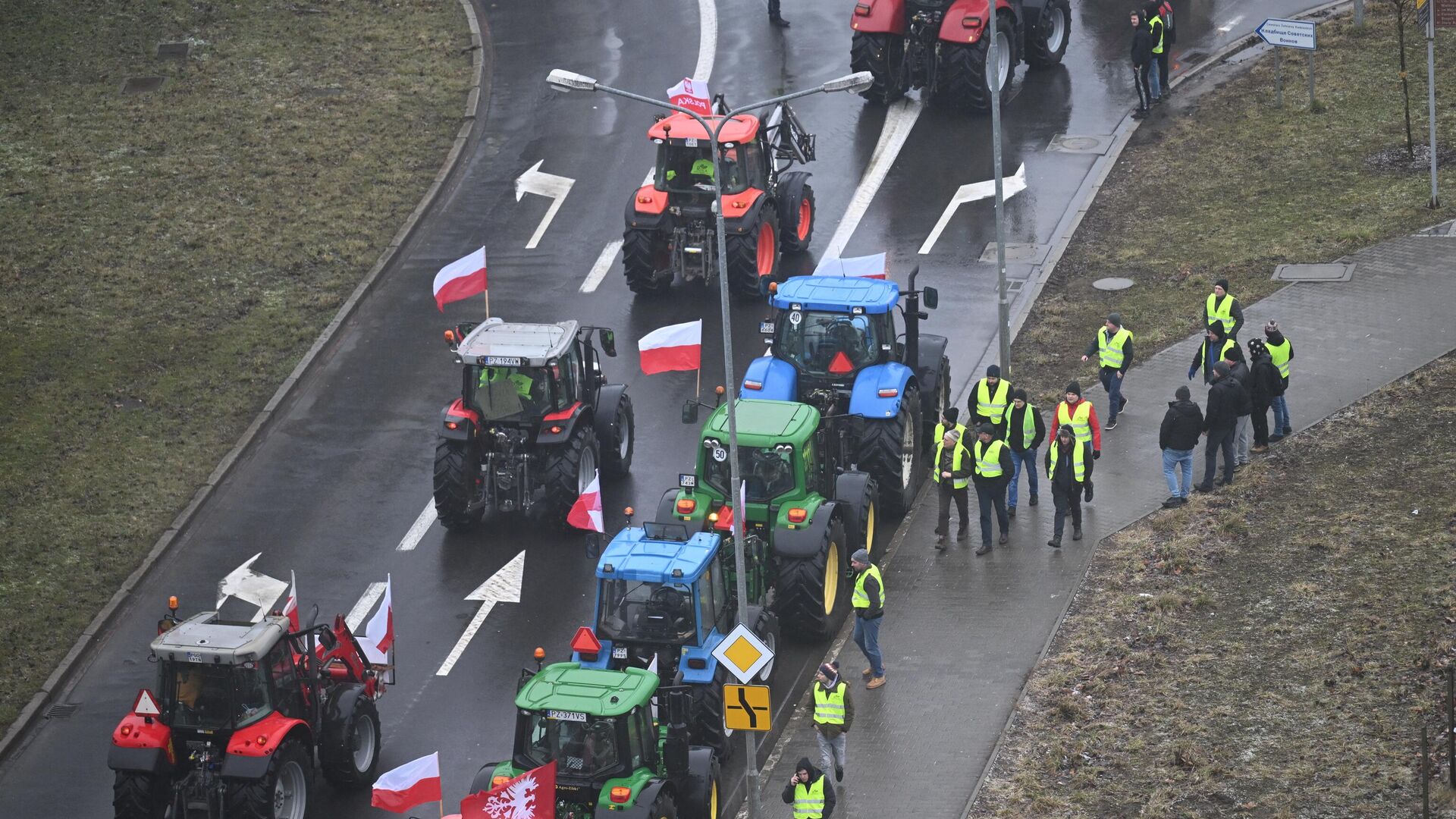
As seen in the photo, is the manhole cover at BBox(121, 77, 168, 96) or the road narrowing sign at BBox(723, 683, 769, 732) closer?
the road narrowing sign at BBox(723, 683, 769, 732)

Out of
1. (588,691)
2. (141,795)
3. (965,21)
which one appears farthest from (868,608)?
(965,21)

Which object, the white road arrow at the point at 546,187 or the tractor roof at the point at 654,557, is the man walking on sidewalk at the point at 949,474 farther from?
the white road arrow at the point at 546,187

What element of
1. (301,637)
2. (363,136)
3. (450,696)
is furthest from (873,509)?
(363,136)

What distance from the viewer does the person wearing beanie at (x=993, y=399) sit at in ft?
78.7

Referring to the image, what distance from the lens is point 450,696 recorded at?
69.8 feet

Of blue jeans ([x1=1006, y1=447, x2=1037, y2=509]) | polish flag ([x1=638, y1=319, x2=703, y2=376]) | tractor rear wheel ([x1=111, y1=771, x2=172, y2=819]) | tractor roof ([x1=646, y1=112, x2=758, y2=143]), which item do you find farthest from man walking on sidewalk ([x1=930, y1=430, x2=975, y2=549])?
tractor rear wheel ([x1=111, y1=771, x2=172, y2=819])

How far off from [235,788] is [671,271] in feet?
46.6

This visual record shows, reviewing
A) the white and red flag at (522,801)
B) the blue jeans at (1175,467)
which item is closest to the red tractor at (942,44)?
the blue jeans at (1175,467)

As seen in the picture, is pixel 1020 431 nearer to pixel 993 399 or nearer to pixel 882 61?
pixel 993 399

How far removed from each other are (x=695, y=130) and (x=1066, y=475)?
9.73 meters

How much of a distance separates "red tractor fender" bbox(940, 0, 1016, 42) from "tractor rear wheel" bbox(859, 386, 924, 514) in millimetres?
12278

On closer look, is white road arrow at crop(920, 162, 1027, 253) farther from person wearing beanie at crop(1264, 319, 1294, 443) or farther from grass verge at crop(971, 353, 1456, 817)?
A: grass verge at crop(971, 353, 1456, 817)

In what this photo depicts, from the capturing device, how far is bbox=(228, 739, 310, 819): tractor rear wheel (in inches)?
702

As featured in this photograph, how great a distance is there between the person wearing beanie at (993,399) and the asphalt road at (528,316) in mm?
3459
